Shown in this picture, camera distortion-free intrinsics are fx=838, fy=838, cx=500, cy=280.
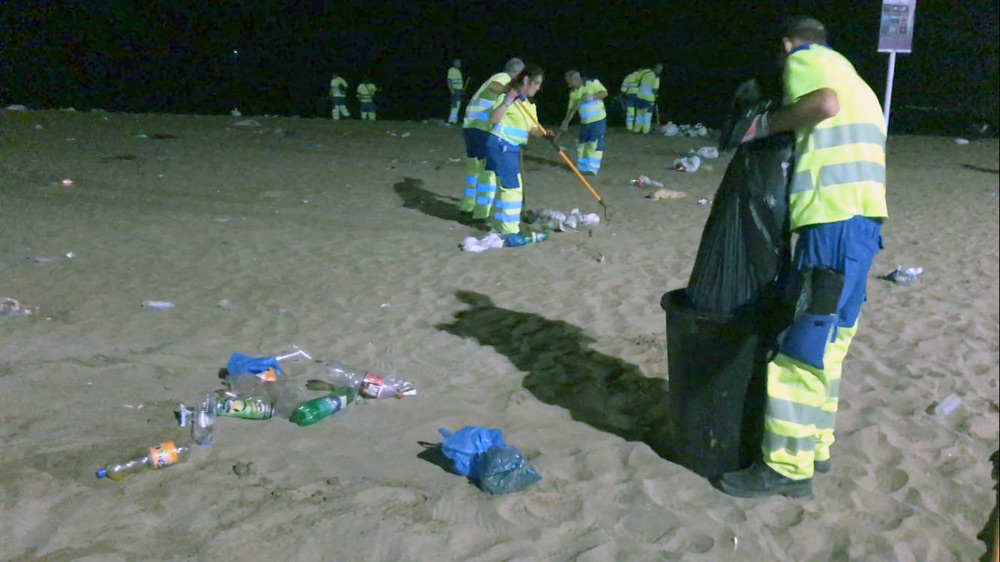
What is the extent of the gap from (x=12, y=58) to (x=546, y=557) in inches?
1190

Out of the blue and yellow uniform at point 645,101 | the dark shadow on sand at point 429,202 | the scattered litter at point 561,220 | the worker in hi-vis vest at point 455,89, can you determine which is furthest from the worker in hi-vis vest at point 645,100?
the scattered litter at point 561,220

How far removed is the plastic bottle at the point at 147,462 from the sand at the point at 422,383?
49mm

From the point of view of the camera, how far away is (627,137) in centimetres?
1797

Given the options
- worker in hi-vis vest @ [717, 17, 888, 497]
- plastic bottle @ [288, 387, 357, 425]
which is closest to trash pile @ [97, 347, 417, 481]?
plastic bottle @ [288, 387, 357, 425]

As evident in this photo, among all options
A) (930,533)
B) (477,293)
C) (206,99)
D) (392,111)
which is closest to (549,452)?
(930,533)

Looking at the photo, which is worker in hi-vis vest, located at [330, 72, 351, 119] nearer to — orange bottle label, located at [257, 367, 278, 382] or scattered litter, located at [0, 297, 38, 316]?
scattered litter, located at [0, 297, 38, 316]

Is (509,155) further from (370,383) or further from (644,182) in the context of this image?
(644,182)

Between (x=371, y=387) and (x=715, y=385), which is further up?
(x=715, y=385)

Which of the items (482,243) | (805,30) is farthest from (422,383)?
Result: (482,243)

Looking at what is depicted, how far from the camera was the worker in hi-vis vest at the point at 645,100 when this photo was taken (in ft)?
62.4

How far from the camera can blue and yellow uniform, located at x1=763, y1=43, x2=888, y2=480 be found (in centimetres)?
298

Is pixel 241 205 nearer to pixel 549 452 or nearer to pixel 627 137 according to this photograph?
pixel 549 452

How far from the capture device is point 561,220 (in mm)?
8328

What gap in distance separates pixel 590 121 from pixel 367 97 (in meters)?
12.2
